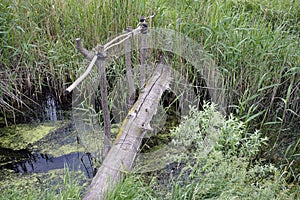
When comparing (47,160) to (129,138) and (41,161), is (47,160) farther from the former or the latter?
(129,138)

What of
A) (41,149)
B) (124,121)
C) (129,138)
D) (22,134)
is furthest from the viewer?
(22,134)

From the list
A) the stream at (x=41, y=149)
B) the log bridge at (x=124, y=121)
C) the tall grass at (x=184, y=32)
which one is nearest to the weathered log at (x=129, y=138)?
the log bridge at (x=124, y=121)

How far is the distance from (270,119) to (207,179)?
1073 mm

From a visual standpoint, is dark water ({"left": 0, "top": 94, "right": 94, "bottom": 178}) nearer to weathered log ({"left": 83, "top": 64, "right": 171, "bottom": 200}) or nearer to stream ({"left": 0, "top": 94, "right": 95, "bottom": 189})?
stream ({"left": 0, "top": 94, "right": 95, "bottom": 189})

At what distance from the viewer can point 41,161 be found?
2131 millimetres

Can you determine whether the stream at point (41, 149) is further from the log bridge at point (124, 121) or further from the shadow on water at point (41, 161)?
the log bridge at point (124, 121)

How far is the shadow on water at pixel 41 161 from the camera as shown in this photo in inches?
81.4

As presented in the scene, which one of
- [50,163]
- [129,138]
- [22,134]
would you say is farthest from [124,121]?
[22,134]

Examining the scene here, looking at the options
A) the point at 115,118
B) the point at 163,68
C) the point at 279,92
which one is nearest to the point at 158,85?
the point at 163,68

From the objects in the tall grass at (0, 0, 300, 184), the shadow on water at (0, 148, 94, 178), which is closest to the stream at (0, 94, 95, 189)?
the shadow on water at (0, 148, 94, 178)

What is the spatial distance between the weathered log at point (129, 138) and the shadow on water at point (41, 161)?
15.8 inches

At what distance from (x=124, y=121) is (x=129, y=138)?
0.65ft

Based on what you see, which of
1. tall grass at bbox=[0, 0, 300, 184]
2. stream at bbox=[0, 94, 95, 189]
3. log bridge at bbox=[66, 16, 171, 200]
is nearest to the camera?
log bridge at bbox=[66, 16, 171, 200]

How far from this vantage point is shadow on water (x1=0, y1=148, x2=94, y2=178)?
81.4 inches
